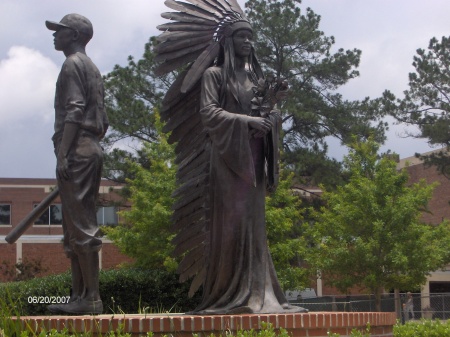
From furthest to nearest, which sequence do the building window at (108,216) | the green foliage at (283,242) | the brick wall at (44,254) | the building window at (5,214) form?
the building window at (5,214) < the building window at (108,216) < the brick wall at (44,254) < the green foliage at (283,242)

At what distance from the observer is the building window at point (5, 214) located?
5122cm

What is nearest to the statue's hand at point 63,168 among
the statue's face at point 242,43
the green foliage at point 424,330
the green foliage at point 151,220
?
the statue's face at point 242,43

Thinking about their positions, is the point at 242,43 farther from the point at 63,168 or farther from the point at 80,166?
the point at 63,168

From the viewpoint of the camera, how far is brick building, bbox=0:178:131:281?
130 feet

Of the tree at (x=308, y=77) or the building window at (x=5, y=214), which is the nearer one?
the tree at (x=308, y=77)

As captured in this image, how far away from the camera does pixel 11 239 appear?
8.35 m

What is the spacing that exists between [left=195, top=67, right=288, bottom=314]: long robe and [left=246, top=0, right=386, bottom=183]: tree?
24.7 m

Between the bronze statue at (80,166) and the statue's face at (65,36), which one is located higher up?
the statue's face at (65,36)

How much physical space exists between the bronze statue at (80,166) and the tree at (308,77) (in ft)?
81.1

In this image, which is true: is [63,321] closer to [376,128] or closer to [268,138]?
[268,138]

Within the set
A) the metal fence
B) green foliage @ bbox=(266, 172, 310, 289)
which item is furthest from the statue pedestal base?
the metal fence

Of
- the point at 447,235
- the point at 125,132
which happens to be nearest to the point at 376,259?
the point at 447,235

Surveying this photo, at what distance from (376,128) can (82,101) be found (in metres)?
26.0

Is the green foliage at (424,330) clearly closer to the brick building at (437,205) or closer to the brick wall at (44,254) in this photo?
the brick wall at (44,254)
